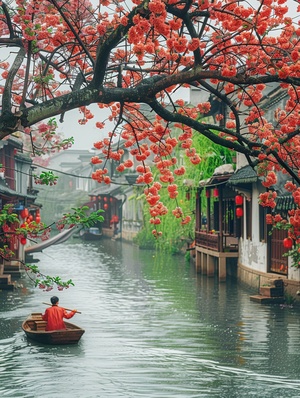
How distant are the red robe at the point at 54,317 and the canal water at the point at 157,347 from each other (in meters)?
0.51

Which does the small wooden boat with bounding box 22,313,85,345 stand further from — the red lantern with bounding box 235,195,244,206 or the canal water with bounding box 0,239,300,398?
the red lantern with bounding box 235,195,244,206

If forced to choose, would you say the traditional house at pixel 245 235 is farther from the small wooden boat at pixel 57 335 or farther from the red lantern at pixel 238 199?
the small wooden boat at pixel 57 335

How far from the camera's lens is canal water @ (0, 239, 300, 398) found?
15320mm

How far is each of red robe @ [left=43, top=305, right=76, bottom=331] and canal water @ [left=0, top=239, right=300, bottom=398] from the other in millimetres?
509

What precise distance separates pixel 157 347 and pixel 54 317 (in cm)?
262

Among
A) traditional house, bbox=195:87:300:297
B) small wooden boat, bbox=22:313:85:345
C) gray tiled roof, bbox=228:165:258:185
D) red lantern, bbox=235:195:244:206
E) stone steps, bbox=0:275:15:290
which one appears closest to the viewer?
small wooden boat, bbox=22:313:85:345

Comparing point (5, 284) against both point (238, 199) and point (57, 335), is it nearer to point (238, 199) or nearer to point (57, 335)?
point (238, 199)

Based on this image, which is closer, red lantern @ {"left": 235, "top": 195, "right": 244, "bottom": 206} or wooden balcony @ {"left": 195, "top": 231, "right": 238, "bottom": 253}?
red lantern @ {"left": 235, "top": 195, "right": 244, "bottom": 206}

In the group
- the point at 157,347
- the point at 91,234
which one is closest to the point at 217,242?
the point at 157,347

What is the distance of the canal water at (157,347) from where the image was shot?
50.3 feet

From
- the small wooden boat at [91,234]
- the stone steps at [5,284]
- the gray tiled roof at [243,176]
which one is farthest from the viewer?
the small wooden boat at [91,234]

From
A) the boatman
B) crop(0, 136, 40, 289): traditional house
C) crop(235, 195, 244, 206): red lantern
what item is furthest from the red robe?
crop(235, 195, 244, 206): red lantern

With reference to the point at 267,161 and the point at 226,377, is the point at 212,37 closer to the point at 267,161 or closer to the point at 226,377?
the point at 267,161

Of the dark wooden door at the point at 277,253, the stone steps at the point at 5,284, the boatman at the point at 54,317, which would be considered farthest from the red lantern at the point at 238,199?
the boatman at the point at 54,317
